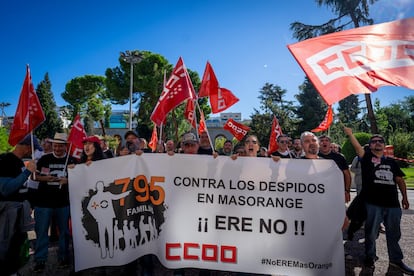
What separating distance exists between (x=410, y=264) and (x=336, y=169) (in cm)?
215

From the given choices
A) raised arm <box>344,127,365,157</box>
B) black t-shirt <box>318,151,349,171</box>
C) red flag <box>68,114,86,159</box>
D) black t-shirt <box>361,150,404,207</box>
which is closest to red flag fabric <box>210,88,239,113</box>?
black t-shirt <box>318,151,349,171</box>

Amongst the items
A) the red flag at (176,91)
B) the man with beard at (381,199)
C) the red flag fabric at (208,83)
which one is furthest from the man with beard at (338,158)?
the red flag fabric at (208,83)

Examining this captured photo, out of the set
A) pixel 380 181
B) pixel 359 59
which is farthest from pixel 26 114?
pixel 380 181

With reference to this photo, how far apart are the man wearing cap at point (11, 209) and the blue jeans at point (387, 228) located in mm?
4220

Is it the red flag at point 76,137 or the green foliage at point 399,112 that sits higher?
the green foliage at point 399,112

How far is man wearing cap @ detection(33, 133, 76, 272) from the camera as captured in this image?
12.4 feet

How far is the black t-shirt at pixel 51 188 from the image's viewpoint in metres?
3.88

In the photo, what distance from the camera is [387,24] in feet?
10.9

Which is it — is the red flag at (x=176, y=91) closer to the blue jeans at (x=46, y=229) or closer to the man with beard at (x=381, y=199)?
the blue jeans at (x=46, y=229)

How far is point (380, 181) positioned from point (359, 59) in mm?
1755

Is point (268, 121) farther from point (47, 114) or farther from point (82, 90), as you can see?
point (47, 114)

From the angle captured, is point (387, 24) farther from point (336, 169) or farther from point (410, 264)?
point (410, 264)

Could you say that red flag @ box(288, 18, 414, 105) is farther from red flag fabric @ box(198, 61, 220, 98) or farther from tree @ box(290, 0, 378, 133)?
tree @ box(290, 0, 378, 133)

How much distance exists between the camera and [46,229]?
3.81 metres
